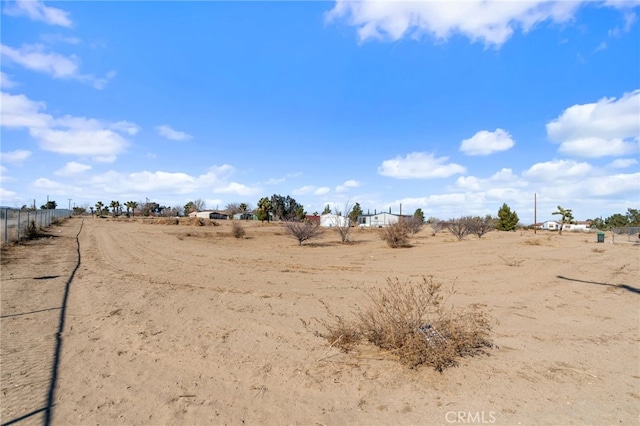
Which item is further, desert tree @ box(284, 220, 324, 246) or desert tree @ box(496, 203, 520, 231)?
desert tree @ box(496, 203, 520, 231)

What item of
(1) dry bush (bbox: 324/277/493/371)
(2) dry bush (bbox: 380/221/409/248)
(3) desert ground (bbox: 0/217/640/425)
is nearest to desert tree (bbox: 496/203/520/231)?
(2) dry bush (bbox: 380/221/409/248)

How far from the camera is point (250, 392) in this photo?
4227 millimetres

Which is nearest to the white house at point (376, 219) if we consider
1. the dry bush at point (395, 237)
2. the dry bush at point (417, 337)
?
the dry bush at point (395, 237)

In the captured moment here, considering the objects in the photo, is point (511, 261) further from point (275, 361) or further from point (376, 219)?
point (376, 219)

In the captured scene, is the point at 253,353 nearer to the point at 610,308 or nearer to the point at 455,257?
the point at 610,308

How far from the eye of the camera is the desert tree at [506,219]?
61.0 meters

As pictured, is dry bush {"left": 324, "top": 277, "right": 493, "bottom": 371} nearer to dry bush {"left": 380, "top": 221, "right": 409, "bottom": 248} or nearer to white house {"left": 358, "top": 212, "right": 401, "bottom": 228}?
dry bush {"left": 380, "top": 221, "right": 409, "bottom": 248}

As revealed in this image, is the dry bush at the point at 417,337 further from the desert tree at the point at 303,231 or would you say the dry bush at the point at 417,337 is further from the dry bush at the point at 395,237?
the desert tree at the point at 303,231

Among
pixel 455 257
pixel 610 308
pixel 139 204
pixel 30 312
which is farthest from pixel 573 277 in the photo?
pixel 139 204

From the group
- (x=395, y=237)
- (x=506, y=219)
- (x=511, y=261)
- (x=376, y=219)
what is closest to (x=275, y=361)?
(x=511, y=261)

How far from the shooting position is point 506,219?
61.1 m

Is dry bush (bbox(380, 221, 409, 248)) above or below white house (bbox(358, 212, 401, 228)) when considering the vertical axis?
below

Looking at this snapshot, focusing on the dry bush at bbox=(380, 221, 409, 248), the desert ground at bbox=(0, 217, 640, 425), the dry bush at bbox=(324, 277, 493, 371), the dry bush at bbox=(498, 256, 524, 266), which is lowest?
the desert ground at bbox=(0, 217, 640, 425)

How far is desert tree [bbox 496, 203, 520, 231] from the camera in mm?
60969
